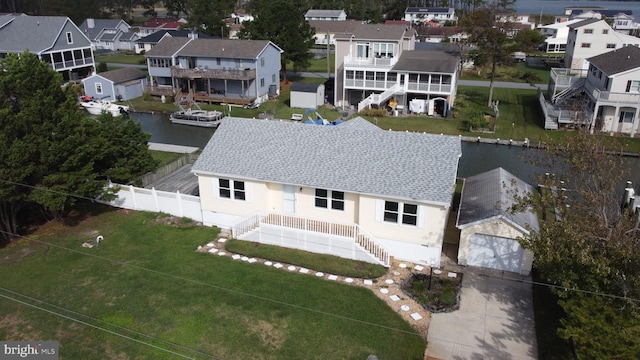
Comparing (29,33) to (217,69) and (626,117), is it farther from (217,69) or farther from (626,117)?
(626,117)

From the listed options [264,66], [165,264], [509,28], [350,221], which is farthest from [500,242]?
[264,66]

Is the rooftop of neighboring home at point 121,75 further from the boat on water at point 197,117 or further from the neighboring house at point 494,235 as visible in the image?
the neighboring house at point 494,235

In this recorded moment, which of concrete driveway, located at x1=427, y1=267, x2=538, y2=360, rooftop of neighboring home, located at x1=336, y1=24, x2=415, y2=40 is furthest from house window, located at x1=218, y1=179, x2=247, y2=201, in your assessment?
rooftop of neighboring home, located at x1=336, y1=24, x2=415, y2=40

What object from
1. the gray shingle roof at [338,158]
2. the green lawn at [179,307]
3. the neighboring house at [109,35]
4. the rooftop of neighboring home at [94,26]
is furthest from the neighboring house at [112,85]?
the rooftop of neighboring home at [94,26]

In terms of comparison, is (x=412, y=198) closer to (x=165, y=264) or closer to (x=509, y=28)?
(x=165, y=264)

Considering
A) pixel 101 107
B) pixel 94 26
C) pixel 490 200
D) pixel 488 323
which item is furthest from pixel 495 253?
pixel 94 26

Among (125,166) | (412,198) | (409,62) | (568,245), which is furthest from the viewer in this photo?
(409,62)

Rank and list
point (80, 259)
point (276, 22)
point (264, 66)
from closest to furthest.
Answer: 1. point (80, 259)
2. point (264, 66)
3. point (276, 22)
